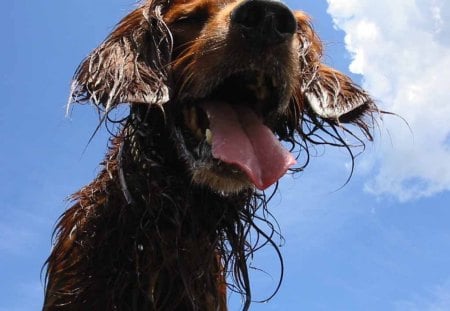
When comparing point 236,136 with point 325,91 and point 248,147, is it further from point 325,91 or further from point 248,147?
point 325,91

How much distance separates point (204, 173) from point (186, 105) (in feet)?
1.47

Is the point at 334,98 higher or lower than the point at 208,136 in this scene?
lower

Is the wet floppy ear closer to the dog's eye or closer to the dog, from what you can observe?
the dog

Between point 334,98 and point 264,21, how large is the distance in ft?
4.18

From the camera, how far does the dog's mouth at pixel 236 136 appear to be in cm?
425

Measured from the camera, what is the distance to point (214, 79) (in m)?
4.38

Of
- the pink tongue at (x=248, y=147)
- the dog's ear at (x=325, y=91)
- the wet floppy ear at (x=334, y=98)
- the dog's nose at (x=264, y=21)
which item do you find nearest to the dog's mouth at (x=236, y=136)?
the pink tongue at (x=248, y=147)

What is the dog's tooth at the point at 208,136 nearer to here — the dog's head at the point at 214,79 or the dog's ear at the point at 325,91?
the dog's head at the point at 214,79

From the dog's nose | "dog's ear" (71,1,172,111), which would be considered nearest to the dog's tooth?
"dog's ear" (71,1,172,111)

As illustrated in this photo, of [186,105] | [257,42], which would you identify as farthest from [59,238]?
[257,42]

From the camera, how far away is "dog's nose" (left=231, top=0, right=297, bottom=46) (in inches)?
159

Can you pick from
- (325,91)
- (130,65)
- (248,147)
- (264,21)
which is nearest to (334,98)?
(325,91)

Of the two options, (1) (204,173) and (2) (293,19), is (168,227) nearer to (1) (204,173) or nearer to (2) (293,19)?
(1) (204,173)

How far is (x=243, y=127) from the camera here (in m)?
4.43
